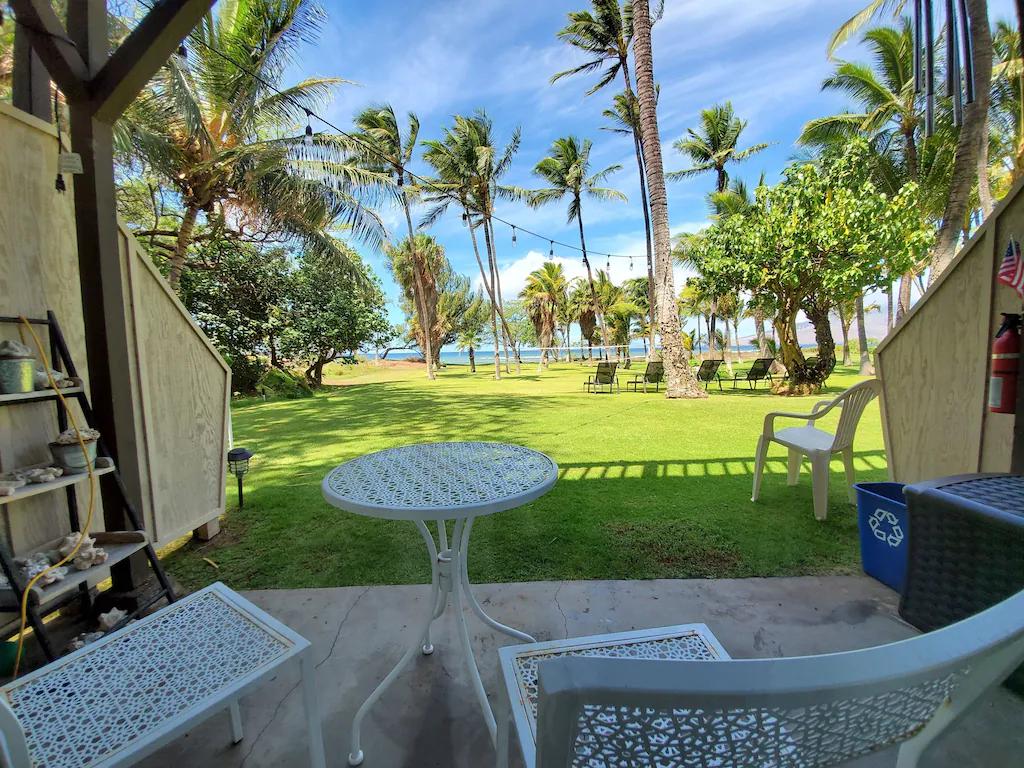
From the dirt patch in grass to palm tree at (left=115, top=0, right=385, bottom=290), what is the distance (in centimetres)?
694

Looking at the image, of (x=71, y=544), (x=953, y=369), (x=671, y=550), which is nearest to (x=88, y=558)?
(x=71, y=544)

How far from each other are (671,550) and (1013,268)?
186 centimetres

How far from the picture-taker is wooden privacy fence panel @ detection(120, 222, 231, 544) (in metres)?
2.13

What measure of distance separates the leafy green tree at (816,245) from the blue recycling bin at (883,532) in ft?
21.8

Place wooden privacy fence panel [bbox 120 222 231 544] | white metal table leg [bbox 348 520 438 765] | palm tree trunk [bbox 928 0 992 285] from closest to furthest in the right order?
1. white metal table leg [bbox 348 520 438 765]
2. wooden privacy fence panel [bbox 120 222 231 544]
3. palm tree trunk [bbox 928 0 992 285]

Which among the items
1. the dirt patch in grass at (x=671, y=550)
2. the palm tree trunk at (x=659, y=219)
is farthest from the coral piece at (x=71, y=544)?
the palm tree trunk at (x=659, y=219)

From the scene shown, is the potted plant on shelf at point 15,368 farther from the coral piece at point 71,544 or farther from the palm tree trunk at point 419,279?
the palm tree trunk at point 419,279

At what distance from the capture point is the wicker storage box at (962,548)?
122 centimetres

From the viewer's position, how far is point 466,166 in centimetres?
1416

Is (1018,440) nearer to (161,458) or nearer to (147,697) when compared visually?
(147,697)

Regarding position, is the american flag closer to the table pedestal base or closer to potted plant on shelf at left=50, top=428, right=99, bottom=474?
the table pedestal base

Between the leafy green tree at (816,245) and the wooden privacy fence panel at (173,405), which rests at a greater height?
the leafy green tree at (816,245)

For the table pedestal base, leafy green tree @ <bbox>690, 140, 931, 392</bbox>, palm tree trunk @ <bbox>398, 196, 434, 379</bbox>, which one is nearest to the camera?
the table pedestal base

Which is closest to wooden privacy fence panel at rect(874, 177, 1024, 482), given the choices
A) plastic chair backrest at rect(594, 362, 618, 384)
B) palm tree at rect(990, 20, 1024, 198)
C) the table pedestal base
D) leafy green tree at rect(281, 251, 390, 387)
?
the table pedestal base
